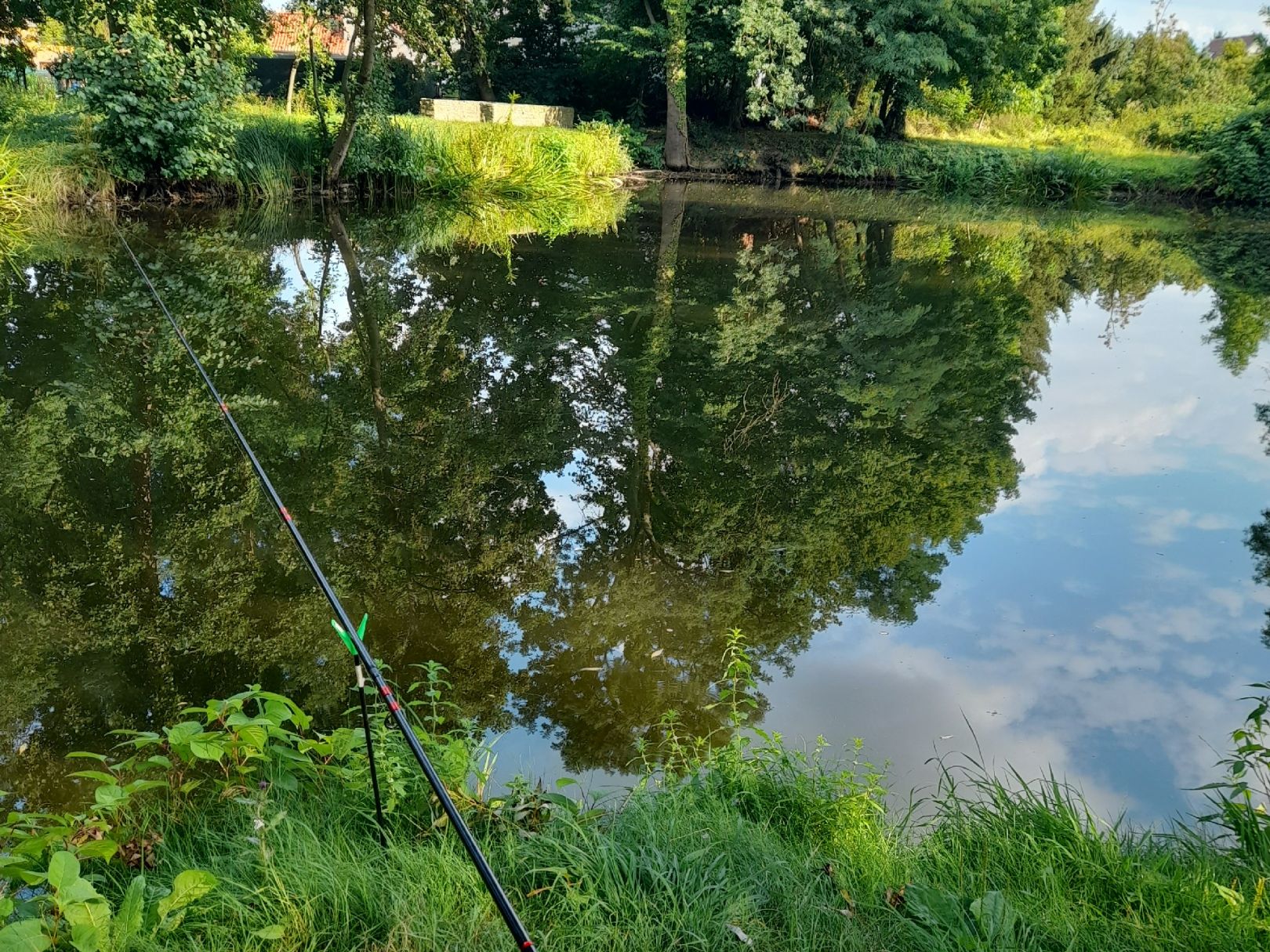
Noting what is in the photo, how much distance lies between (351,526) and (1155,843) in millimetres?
3268

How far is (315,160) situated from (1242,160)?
20.6 meters

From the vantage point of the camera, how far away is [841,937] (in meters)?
1.81

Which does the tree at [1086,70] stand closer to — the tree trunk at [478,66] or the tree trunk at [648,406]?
the tree trunk at [478,66]

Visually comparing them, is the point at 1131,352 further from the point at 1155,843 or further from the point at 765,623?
the point at 1155,843

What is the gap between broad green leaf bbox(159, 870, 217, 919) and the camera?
1654mm

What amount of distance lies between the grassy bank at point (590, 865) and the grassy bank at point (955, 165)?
22605 millimetres

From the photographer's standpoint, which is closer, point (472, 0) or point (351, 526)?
point (351, 526)

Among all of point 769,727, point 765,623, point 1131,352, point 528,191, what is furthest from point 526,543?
point 528,191

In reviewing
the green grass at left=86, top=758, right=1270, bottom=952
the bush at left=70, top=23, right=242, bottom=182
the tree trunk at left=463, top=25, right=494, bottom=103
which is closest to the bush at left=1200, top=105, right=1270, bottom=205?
the tree trunk at left=463, top=25, right=494, bottom=103

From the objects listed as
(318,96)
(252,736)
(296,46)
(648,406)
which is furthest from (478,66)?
(252,736)

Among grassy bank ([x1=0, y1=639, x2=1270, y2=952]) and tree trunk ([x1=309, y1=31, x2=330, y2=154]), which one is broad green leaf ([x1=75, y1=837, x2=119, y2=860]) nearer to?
grassy bank ([x1=0, y1=639, x2=1270, y2=952])

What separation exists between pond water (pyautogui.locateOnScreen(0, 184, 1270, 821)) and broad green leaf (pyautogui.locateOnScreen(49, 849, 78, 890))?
3.23ft

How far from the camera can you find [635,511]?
4.55m

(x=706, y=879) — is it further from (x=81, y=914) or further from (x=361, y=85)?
(x=361, y=85)
